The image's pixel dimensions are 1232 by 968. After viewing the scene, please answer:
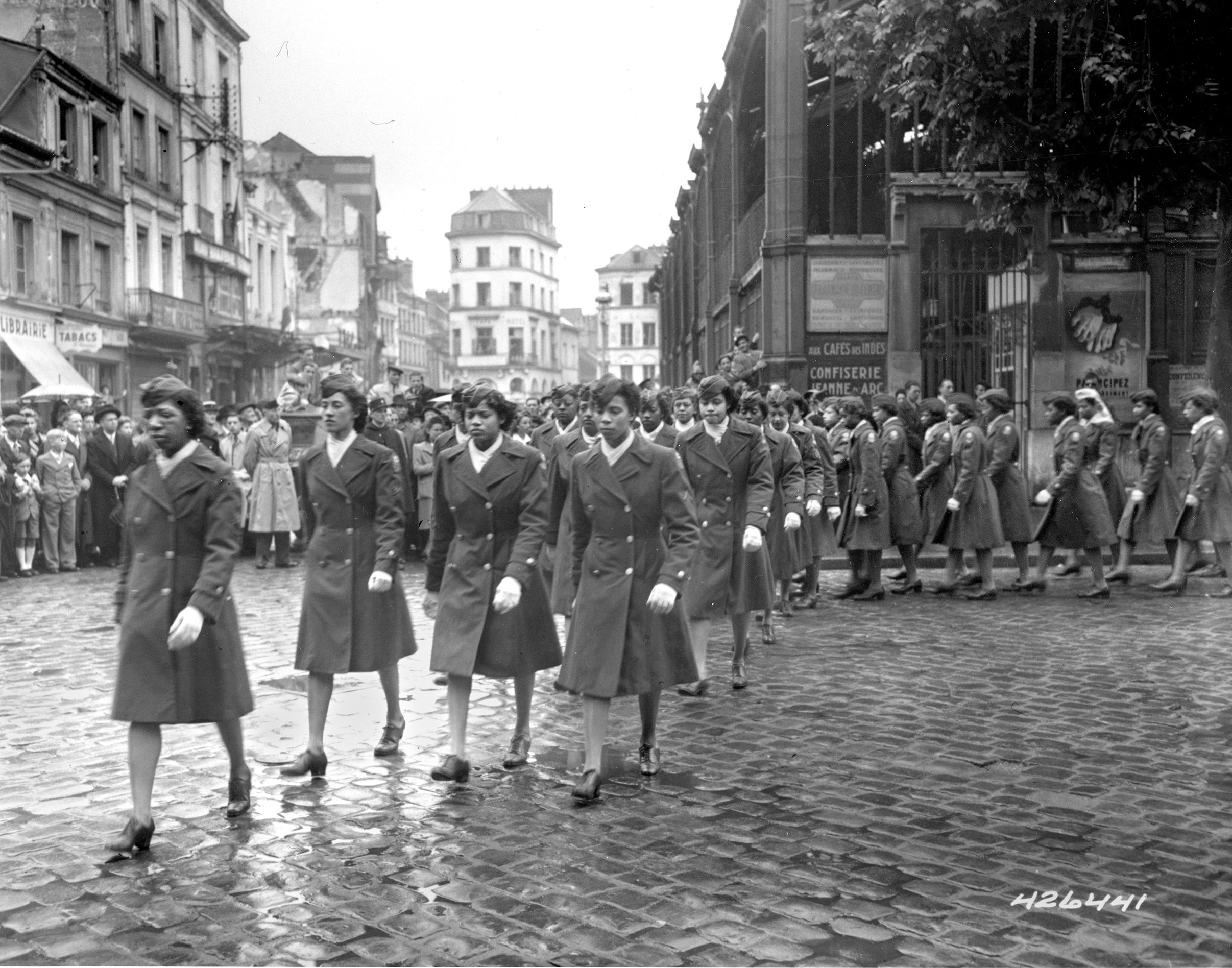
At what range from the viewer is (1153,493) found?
44.2 ft

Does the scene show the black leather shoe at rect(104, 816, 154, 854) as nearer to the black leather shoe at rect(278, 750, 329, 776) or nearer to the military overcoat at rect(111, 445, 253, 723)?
the military overcoat at rect(111, 445, 253, 723)

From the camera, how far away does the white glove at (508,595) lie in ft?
19.9

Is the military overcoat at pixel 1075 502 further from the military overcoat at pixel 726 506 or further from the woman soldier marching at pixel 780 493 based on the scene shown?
the military overcoat at pixel 726 506

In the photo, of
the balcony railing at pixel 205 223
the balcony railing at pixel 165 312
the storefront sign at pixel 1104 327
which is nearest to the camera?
the storefront sign at pixel 1104 327

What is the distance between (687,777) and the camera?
6504 mm

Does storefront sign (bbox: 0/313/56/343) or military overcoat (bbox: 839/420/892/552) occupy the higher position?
storefront sign (bbox: 0/313/56/343)

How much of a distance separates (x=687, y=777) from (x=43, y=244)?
3084cm

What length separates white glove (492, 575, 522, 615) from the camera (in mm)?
6074

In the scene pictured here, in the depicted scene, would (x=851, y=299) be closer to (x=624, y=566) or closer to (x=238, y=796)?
(x=624, y=566)

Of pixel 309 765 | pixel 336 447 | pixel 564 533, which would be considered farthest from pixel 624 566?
pixel 564 533

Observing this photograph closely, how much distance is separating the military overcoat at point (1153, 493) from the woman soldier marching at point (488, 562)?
870 cm

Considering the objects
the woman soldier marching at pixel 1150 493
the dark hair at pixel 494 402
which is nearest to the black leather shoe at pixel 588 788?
the dark hair at pixel 494 402

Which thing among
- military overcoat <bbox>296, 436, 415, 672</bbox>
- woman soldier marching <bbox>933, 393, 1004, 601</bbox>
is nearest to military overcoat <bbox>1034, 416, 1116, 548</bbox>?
woman soldier marching <bbox>933, 393, 1004, 601</bbox>

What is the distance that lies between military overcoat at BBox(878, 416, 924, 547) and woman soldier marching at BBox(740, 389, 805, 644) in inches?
83.3
